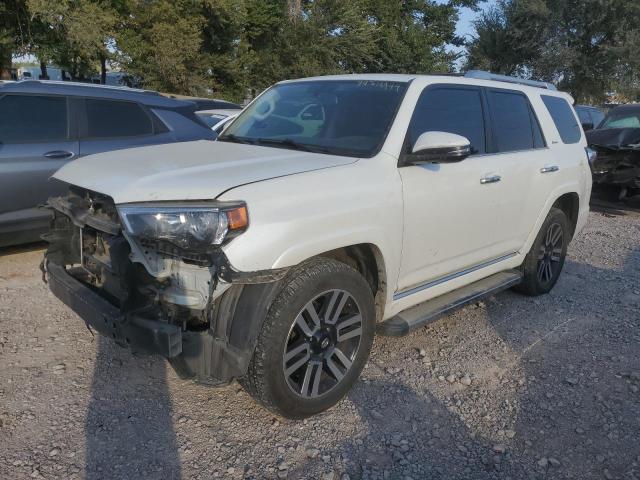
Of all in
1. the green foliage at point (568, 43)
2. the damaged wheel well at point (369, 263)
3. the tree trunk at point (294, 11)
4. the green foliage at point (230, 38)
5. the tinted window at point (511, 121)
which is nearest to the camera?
the damaged wheel well at point (369, 263)

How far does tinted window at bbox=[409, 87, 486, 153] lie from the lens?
12.3ft

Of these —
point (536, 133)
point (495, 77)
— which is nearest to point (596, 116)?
point (536, 133)

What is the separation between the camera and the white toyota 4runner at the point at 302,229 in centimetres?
274

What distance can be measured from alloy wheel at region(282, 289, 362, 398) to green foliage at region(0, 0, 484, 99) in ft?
56.7

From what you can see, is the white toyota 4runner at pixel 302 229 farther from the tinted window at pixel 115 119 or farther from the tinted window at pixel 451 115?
the tinted window at pixel 115 119

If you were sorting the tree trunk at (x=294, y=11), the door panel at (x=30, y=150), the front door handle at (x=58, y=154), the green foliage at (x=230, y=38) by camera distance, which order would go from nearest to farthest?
the door panel at (x=30, y=150)
the front door handle at (x=58, y=154)
the green foliage at (x=230, y=38)
the tree trunk at (x=294, y=11)

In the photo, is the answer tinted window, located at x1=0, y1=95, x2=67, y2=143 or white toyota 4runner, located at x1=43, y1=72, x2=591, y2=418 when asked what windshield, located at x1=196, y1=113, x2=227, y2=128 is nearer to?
tinted window, located at x1=0, y1=95, x2=67, y2=143

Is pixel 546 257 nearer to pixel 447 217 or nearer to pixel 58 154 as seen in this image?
pixel 447 217

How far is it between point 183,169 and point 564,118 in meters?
3.93

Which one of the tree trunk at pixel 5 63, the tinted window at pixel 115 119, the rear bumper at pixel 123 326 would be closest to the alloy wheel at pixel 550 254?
the rear bumper at pixel 123 326

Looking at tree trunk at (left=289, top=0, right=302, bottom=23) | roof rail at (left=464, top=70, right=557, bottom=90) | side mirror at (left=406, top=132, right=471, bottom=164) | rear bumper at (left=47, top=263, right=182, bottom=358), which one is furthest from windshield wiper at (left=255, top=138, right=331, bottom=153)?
tree trunk at (left=289, top=0, right=302, bottom=23)

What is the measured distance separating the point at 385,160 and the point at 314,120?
0.74 meters

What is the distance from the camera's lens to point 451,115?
Result: 13.2 feet

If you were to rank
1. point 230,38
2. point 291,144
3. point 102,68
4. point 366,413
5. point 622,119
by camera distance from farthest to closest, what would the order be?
point 230,38
point 102,68
point 622,119
point 291,144
point 366,413
